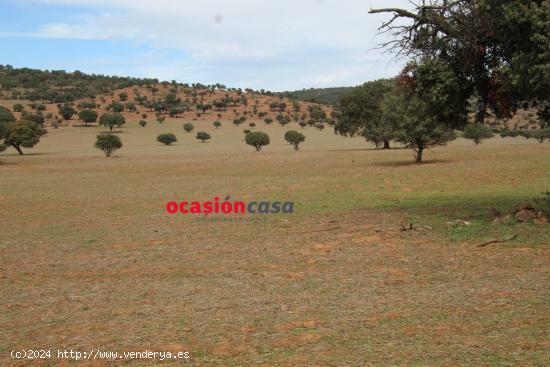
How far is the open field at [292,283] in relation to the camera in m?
6.22

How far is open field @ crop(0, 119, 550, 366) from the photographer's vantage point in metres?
6.22

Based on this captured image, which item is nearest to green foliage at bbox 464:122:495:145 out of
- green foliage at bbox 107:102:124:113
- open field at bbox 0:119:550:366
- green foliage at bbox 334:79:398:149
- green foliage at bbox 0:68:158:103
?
green foliage at bbox 334:79:398:149

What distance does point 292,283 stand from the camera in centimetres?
904

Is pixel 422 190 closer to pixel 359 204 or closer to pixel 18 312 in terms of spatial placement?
pixel 359 204

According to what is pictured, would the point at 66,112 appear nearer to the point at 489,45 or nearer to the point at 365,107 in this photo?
the point at 365,107

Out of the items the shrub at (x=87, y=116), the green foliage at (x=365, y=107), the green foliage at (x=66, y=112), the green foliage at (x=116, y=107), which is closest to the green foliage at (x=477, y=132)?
the green foliage at (x=365, y=107)

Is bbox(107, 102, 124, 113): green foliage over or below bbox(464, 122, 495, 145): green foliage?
over

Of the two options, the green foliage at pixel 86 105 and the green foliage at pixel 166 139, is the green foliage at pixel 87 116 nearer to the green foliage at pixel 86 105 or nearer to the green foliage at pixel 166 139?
the green foliage at pixel 86 105

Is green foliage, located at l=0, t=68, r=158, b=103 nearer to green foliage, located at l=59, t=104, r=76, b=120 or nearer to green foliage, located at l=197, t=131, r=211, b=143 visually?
green foliage, located at l=59, t=104, r=76, b=120

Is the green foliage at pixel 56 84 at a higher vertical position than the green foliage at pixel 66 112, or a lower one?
higher

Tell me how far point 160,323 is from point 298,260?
4088 millimetres

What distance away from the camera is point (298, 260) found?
10742 mm

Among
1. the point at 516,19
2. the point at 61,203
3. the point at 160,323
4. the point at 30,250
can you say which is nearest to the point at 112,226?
the point at 30,250

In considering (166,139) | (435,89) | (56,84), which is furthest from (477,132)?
(56,84)
